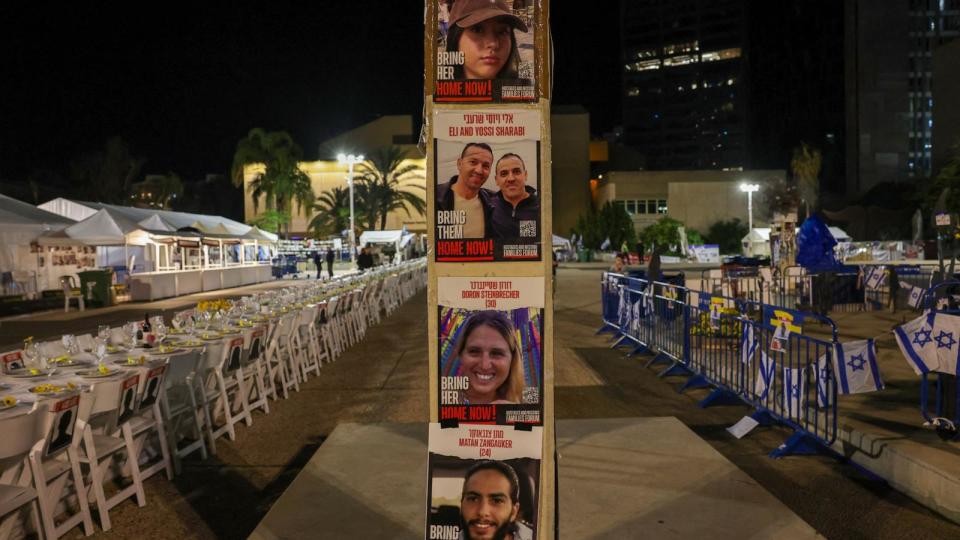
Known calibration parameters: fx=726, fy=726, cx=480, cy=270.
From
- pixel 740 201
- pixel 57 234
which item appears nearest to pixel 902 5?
pixel 740 201

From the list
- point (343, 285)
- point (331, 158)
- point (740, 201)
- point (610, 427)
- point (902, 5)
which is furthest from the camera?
point (902, 5)

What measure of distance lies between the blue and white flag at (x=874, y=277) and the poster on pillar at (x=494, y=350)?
15304 millimetres

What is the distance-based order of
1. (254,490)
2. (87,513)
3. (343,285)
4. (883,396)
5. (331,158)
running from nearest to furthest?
(87,513)
(254,490)
(883,396)
(343,285)
(331,158)

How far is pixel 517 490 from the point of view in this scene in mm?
3174

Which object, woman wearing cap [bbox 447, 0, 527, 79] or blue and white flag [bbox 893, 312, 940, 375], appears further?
blue and white flag [bbox 893, 312, 940, 375]

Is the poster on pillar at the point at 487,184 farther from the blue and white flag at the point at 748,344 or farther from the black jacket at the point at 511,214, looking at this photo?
the blue and white flag at the point at 748,344

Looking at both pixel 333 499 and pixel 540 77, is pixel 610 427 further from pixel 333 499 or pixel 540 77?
pixel 540 77

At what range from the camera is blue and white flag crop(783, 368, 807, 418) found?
6.16 metres

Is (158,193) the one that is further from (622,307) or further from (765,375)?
(765,375)

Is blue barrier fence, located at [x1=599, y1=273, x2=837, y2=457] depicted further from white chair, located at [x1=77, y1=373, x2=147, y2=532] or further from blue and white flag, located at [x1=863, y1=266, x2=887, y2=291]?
blue and white flag, located at [x1=863, y1=266, x2=887, y2=291]

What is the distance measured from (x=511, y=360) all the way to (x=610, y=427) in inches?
134

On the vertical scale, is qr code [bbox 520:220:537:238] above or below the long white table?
above

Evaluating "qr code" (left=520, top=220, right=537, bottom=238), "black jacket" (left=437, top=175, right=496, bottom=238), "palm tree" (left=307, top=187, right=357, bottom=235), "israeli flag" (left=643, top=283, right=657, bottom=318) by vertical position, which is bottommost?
"israeli flag" (left=643, top=283, right=657, bottom=318)

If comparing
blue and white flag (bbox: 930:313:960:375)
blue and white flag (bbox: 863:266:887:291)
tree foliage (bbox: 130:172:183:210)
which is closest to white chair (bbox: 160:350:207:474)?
blue and white flag (bbox: 930:313:960:375)
